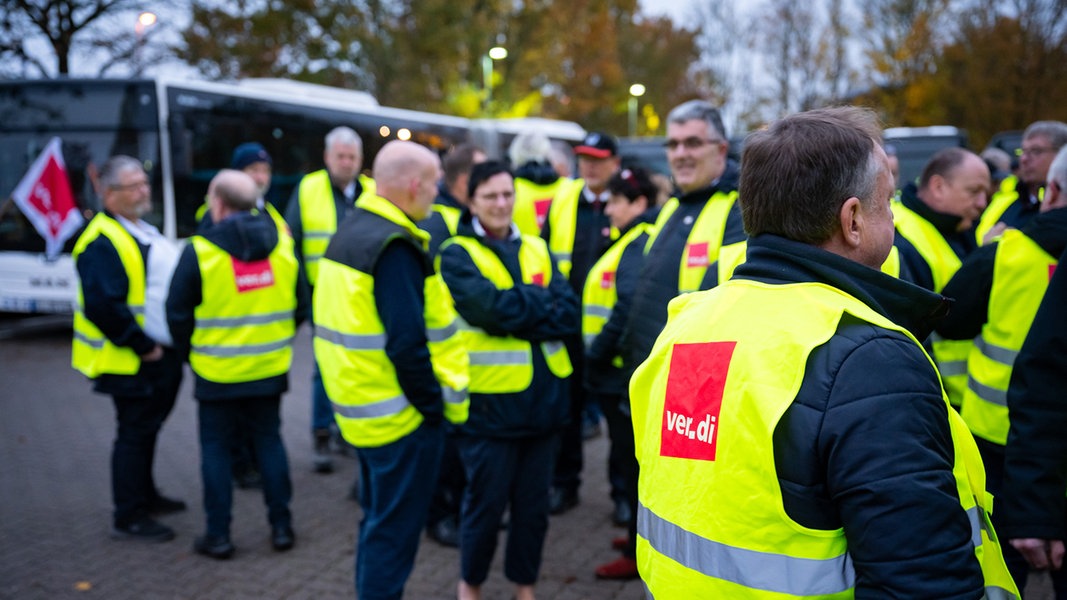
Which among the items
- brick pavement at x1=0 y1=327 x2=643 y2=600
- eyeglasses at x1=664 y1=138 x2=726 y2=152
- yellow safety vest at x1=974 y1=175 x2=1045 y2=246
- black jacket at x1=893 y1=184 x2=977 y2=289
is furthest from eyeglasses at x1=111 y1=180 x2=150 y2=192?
yellow safety vest at x1=974 y1=175 x2=1045 y2=246

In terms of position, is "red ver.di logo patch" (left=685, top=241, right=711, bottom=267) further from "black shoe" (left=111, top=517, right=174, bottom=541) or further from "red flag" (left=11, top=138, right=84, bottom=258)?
"red flag" (left=11, top=138, right=84, bottom=258)

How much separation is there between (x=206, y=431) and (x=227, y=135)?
940 cm

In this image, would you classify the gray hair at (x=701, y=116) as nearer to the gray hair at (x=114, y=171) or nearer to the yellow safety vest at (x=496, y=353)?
the yellow safety vest at (x=496, y=353)

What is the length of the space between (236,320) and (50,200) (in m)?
8.44

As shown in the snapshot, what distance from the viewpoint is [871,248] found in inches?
66.6

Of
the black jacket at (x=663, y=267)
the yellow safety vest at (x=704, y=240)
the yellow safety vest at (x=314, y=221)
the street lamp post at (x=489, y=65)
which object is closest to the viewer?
the yellow safety vest at (x=704, y=240)

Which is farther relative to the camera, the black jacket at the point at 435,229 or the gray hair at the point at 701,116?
the black jacket at the point at 435,229

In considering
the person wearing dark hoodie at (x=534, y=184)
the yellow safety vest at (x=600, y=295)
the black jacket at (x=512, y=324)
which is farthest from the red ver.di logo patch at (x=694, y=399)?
the person wearing dark hoodie at (x=534, y=184)

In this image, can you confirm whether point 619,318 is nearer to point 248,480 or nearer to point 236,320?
point 236,320

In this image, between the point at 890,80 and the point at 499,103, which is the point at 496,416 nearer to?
the point at 499,103

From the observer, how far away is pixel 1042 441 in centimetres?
243

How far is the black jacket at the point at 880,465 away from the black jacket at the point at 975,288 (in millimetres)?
1866

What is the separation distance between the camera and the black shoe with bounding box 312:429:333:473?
6.41m

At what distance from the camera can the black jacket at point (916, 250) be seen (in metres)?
3.72
